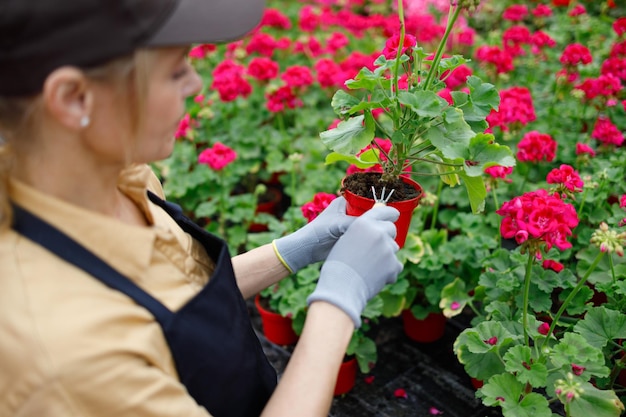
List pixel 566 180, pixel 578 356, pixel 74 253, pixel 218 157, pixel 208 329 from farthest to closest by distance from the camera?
pixel 218 157
pixel 566 180
pixel 578 356
pixel 208 329
pixel 74 253

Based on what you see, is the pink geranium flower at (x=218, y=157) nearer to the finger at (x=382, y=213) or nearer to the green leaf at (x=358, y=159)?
the green leaf at (x=358, y=159)

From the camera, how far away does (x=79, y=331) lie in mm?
802

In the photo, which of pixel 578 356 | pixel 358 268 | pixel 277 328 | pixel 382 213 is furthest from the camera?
pixel 277 328

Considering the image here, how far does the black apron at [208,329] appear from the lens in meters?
0.90

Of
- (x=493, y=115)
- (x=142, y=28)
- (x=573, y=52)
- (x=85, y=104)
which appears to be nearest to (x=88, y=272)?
(x=85, y=104)

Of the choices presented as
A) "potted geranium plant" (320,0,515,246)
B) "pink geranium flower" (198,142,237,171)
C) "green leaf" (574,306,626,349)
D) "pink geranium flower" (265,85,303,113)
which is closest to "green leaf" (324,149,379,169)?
"potted geranium plant" (320,0,515,246)

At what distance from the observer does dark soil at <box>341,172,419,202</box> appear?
1439 millimetres

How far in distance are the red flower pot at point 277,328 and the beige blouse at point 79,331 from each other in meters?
1.35

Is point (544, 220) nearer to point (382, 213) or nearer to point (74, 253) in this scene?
point (382, 213)

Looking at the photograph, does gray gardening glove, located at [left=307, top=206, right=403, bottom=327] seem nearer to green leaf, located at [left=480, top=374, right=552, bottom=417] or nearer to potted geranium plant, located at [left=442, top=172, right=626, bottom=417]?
potted geranium plant, located at [left=442, top=172, right=626, bottom=417]

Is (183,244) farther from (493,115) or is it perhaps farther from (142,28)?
(493,115)

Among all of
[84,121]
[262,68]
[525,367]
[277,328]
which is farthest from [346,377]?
[262,68]

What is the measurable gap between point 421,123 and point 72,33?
82 cm

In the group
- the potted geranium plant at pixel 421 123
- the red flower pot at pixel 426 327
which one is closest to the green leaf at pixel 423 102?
the potted geranium plant at pixel 421 123
